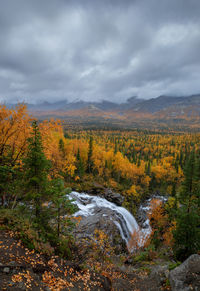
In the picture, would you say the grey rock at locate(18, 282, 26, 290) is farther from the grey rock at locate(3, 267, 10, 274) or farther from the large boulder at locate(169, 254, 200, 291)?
the large boulder at locate(169, 254, 200, 291)

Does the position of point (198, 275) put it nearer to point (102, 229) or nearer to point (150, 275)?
point (150, 275)

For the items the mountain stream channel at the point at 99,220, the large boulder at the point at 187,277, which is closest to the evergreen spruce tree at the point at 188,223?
the large boulder at the point at 187,277

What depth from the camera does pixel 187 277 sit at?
949cm

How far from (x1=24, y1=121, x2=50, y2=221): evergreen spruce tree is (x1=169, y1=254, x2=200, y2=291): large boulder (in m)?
9.64

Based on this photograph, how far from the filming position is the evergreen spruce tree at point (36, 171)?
33.1 feet

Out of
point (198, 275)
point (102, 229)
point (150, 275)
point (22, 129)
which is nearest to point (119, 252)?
point (102, 229)

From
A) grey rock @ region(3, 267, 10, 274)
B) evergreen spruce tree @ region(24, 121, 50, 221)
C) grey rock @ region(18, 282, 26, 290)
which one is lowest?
grey rock @ region(18, 282, 26, 290)

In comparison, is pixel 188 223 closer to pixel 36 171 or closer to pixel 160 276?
pixel 160 276

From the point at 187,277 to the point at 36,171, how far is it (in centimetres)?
1184

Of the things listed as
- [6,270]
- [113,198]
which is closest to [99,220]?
[113,198]

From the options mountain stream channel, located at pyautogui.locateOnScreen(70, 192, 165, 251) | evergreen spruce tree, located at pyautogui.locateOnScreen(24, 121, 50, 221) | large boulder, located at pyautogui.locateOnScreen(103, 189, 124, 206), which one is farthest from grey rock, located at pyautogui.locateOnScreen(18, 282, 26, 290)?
large boulder, located at pyautogui.locateOnScreen(103, 189, 124, 206)

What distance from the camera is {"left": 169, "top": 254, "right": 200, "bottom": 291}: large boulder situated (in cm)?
902

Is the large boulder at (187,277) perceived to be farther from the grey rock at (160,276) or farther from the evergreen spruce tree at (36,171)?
the evergreen spruce tree at (36,171)

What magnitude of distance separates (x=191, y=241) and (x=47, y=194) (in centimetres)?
1463
